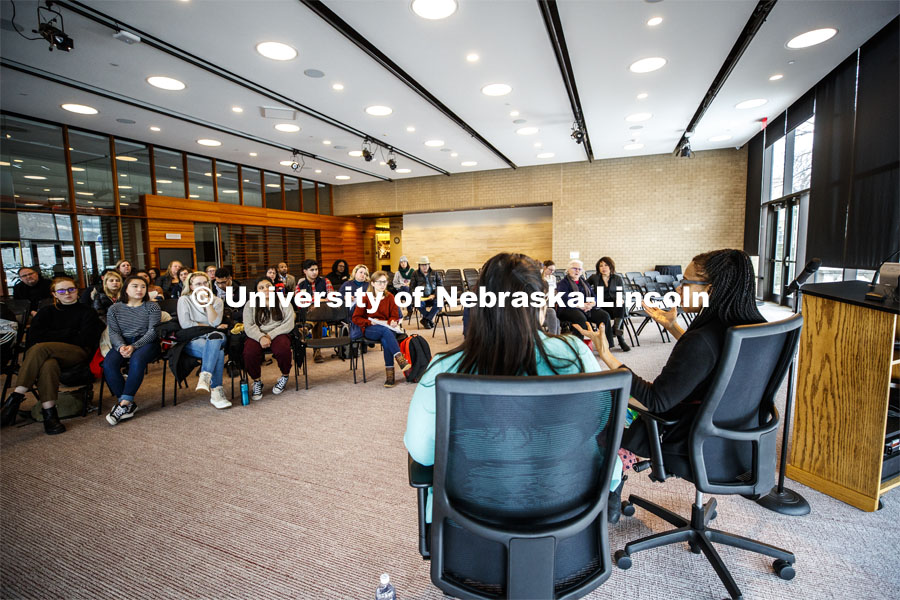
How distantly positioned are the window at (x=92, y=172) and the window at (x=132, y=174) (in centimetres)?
19

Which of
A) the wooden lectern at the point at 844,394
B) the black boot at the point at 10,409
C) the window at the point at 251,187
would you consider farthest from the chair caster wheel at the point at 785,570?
the window at the point at 251,187

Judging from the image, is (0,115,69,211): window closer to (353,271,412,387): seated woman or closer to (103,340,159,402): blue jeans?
(103,340,159,402): blue jeans

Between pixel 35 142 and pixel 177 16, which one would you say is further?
pixel 35 142

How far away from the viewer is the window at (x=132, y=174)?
8.46 metres

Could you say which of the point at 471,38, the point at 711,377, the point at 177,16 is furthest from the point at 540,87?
the point at 711,377

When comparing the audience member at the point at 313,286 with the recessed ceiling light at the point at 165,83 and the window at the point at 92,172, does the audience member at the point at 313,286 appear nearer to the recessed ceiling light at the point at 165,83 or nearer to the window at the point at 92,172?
the recessed ceiling light at the point at 165,83

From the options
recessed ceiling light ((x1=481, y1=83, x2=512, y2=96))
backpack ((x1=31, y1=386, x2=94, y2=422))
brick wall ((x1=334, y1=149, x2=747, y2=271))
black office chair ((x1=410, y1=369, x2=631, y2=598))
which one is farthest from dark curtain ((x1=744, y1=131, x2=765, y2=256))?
backpack ((x1=31, y1=386, x2=94, y2=422))

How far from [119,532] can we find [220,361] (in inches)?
82.4

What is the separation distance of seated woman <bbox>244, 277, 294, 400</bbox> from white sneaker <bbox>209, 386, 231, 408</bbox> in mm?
290

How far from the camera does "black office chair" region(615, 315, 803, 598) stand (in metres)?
1.46

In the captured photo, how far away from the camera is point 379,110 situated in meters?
7.08

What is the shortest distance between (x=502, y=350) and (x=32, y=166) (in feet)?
32.5

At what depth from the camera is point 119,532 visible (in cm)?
220

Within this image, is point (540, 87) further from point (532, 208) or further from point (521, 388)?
point (532, 208)
